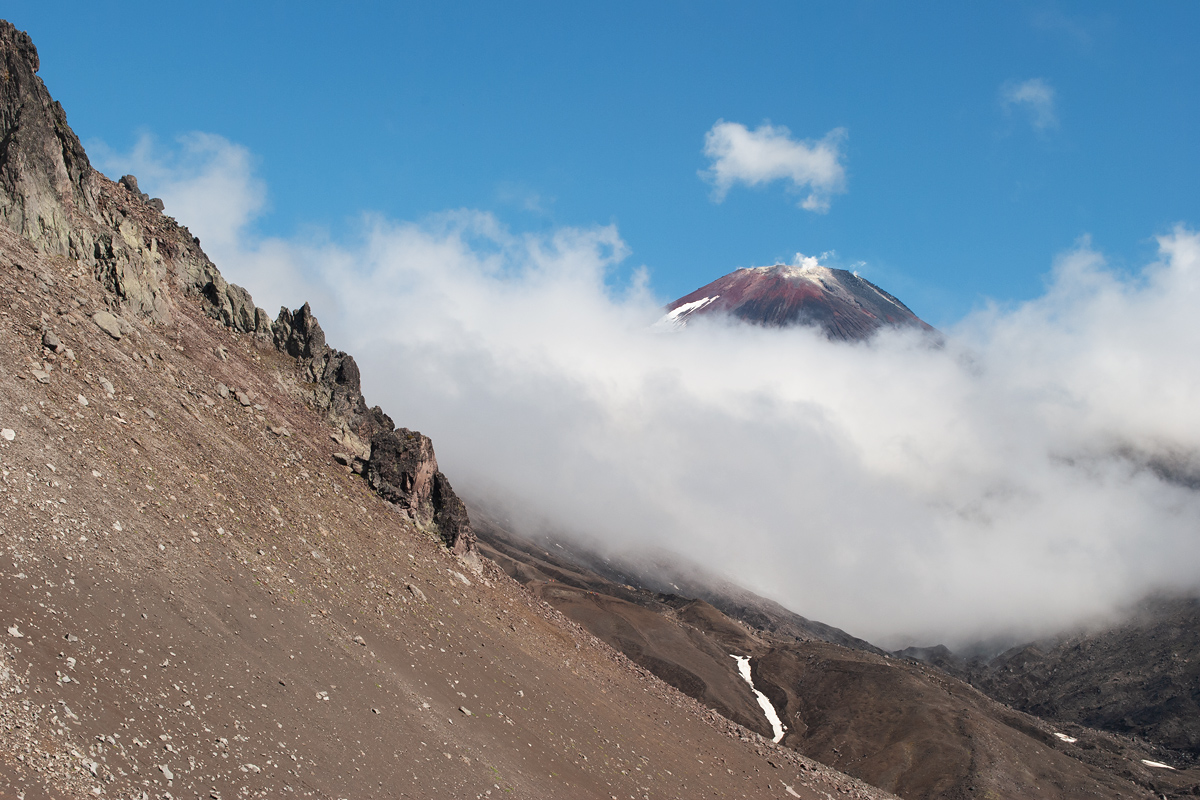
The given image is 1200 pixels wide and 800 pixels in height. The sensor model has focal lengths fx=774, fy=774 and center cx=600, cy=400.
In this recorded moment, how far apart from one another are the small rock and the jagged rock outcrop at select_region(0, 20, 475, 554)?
20cm

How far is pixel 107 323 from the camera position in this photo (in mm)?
34250

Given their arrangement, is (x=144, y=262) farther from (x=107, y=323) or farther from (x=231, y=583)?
(x=231, y=583)

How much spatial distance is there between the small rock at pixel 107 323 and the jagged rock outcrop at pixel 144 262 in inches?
7.8

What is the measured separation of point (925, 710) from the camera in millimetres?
89188

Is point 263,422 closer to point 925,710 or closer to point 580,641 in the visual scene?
point 580,641

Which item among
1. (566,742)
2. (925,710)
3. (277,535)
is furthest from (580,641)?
(925,710)

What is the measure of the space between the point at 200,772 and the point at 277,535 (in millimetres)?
14657

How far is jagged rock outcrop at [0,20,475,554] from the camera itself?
35312 mm

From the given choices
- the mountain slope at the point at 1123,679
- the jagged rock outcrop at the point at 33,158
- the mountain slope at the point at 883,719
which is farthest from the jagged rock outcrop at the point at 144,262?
the mountain slope at the point at 1123,679

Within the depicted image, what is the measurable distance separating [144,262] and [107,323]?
6.42 meters

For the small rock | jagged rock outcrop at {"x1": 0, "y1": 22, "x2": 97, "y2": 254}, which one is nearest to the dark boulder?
the small rock

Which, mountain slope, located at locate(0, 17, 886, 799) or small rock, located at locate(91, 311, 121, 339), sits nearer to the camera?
mountain slope, located at locate(0, 17, 886, 799)

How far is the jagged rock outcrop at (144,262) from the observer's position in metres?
35.3

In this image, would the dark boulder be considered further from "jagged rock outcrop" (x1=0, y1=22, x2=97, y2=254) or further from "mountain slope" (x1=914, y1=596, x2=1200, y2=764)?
"mountain slope" (x1=914, y1=596, x2=1200, y2=764)
